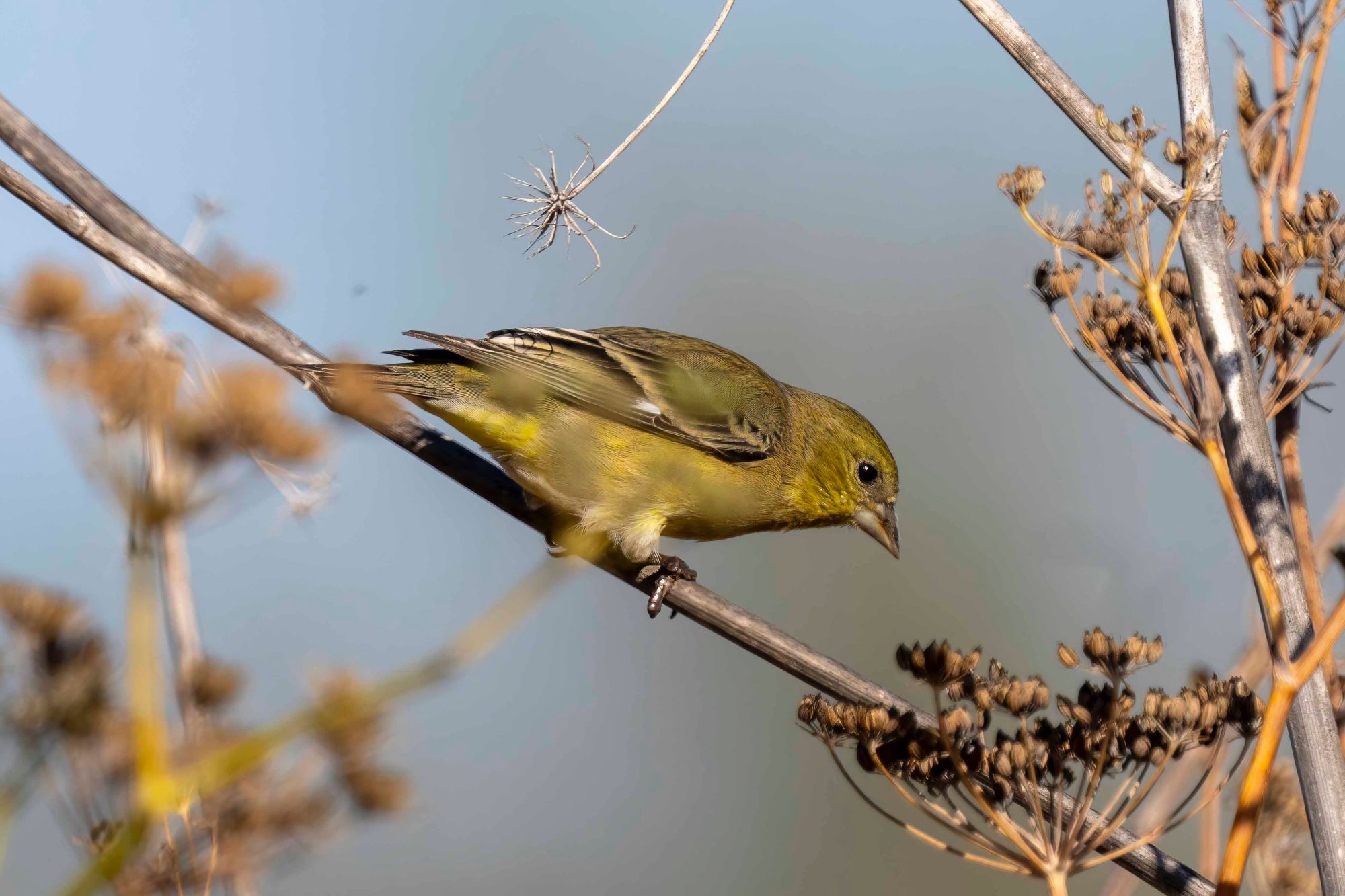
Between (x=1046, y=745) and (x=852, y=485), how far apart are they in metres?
2.56

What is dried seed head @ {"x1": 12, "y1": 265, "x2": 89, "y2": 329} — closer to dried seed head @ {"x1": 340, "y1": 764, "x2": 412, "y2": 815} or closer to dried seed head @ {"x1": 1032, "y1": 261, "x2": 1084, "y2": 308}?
dried seed head @ {"x1": 340, "y1": 764, "x2": 412, "y2": 815}

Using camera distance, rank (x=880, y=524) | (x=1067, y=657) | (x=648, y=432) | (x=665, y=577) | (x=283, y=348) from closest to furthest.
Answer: (x=1067, y=657), (x=283, y=348), (x=665, y=577), (x=648, y=432), (x=880, y=524)

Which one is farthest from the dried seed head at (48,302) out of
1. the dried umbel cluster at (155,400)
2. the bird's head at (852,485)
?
the bird's head at (852,485)

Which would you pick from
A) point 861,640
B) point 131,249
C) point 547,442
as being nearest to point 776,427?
point 547,442

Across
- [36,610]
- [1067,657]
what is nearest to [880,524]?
[1067,657]

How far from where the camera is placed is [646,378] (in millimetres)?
3793

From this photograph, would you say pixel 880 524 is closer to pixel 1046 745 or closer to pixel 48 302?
pixel 1046 745

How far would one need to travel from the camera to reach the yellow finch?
3.25 meters

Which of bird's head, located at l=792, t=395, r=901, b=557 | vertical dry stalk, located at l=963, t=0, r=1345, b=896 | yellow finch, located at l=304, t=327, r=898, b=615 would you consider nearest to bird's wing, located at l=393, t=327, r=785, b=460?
yellow finch, located at l=304, t=327, r=898, b=615

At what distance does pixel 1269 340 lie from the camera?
1.83 metres

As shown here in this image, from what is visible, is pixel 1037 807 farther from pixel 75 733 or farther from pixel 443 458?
pixel 443 458

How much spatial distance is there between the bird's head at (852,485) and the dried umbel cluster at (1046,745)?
2.34m

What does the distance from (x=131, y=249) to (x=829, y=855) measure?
464cm

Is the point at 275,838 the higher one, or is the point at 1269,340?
the point at 1269,340
